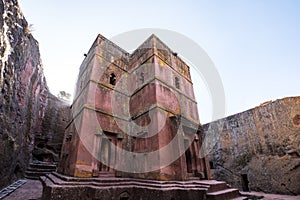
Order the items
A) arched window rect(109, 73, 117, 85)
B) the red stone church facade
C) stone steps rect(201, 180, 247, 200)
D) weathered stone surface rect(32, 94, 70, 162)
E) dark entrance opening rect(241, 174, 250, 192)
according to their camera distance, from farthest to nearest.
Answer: weathered stone surface rect(32, 94, 70, 162) → dark entrance opening rect(241, 174, 250, 192) → arched window rect(109, 73, 117, 85) → the red stone church facade → stone steps rect(201, 180, 247, 200)

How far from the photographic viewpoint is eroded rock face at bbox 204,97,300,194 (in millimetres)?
11500

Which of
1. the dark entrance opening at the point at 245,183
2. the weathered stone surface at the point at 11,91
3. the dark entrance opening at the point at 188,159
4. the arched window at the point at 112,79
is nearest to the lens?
the weathered stone surface at the point at 11,91

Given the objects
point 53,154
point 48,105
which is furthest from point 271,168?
point 48,105

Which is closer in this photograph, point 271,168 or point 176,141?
point 176,141

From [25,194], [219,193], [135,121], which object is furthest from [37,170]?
[219,193]

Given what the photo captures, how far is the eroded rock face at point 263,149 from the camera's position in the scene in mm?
→ 11500

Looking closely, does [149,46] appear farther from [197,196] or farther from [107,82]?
[197,196]

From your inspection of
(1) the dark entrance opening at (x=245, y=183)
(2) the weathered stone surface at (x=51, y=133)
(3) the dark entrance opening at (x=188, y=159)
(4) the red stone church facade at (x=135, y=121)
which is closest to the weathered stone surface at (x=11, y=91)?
(4) the red stone church facade at (x=135, y=121)

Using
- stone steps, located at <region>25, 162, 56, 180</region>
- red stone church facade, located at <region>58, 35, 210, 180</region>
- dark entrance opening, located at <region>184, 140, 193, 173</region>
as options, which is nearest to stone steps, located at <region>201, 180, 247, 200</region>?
red stone church facade, located at <region>58, 35, 210, 180</region>

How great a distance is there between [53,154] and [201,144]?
47.9 ft

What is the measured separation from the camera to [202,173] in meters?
9.41

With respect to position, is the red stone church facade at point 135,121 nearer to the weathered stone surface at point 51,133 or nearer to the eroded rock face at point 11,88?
the eroded rock face at point 11,88

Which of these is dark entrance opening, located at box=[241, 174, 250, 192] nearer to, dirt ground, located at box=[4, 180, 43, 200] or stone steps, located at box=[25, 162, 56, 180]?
dirt ground, located at box=[4, 180, 43, 200]

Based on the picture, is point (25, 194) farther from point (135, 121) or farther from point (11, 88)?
point (135, 121)
